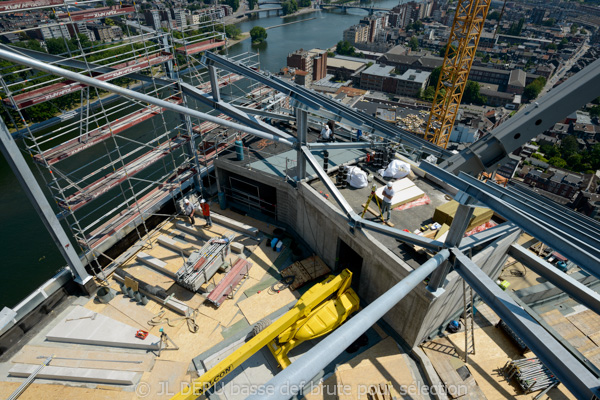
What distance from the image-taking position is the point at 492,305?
9.85m

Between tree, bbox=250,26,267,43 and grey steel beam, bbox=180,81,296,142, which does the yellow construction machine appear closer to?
grey steel beam, bbox=180,81,296,142

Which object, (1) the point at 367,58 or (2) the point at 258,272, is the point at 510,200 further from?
(1) the point at 367,58

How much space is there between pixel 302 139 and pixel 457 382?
13.7 m

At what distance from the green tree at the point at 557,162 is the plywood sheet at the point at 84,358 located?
10382cm

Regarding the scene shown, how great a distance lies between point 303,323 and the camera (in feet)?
46.9

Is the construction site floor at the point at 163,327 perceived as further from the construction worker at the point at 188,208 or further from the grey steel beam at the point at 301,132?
the grey steel beam at the point at 301,132

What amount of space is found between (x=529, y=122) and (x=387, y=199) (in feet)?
23.5

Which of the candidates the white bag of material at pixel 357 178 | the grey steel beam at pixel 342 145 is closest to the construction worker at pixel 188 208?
the grey steel beam at pixel 342 145

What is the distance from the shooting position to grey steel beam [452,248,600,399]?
7560mm

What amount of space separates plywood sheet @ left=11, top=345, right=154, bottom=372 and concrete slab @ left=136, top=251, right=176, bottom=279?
15.0ft

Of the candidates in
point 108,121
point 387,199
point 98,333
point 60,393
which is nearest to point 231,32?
point 108,121

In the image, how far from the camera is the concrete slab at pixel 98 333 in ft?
47.8

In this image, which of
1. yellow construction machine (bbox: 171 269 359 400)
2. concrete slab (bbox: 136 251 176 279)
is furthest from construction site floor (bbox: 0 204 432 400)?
yellow construction machine (bbox: 171 269 359 400)

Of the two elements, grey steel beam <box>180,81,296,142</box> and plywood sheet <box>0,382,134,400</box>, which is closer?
plywood sheet <box>0,382,134,400</box>
